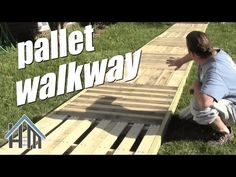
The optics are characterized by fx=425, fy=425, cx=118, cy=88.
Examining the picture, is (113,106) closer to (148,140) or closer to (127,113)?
(127,113)

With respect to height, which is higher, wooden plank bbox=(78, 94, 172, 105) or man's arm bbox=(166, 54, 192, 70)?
man's arm bbox=(166, 54, 192, 70)

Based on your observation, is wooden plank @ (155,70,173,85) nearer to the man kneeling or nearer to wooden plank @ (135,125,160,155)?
wooden plank @ (135,125,160,155)

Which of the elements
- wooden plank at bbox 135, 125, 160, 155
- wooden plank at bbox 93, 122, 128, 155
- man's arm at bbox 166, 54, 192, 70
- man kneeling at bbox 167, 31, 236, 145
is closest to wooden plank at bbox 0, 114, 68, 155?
wooden plank at bbox 93, 122, 128, 155

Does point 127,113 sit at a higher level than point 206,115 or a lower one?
lower

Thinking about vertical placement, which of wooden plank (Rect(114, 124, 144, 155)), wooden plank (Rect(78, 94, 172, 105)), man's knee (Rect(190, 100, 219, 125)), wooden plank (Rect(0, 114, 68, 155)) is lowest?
wooden plank (Rect(114, 124, 144, 155))

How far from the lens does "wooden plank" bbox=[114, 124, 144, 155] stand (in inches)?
146

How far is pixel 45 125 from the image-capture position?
13.9 ft

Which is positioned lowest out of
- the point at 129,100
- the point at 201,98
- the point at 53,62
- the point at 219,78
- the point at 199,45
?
the point at 129,100

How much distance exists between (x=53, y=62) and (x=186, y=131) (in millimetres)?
3277

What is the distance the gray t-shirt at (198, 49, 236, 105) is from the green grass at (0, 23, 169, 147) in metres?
1.88

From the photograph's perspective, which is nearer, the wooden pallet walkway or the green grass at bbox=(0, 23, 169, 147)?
the wooden pallet walkway

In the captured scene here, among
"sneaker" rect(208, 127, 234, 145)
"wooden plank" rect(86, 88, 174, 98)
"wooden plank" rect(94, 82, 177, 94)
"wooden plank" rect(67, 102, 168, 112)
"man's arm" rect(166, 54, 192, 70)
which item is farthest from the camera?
"wooden plank" rect(94, 82, 177, 94)

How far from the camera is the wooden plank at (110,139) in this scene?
3709mm

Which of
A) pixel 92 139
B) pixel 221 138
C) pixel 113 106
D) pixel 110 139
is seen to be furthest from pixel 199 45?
pixel 113 106
